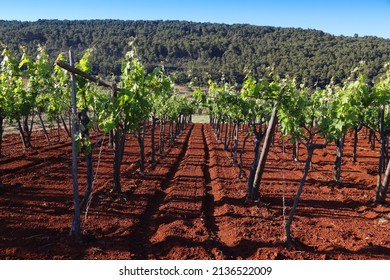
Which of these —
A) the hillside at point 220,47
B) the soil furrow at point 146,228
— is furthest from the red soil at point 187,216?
the hillside at point 220,47

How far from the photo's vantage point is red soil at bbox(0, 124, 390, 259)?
6722mm

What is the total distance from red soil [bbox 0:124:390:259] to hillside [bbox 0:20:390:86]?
62720 millimetres

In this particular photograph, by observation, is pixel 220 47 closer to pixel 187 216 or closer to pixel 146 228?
pixel 187 216

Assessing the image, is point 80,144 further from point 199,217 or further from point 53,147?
point 53,147

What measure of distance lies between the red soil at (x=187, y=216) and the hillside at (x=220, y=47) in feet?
206

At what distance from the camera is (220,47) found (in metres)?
132

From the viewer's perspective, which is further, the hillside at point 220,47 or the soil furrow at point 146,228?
the hillside at point 220,47

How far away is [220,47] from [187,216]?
130 m

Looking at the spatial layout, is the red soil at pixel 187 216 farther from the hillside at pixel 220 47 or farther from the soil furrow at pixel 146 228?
the hillside at pixel 220 47

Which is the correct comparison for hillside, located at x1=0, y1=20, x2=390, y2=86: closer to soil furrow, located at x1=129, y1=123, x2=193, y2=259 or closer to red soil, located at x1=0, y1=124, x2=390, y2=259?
red soil, located at x1=0, y1=124, x2=390, y2=259

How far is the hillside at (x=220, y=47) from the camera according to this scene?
85.6m

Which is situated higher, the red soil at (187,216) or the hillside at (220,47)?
the hillside at (220,47)
